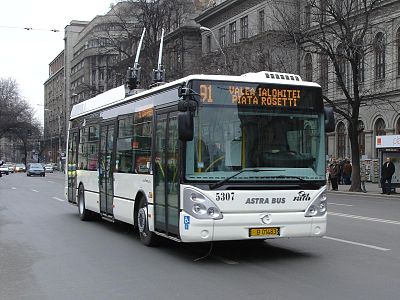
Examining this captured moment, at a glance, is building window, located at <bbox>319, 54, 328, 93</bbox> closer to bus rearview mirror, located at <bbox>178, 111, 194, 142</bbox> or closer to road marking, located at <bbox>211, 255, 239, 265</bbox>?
road marking, located at <bbox>211, 255, 239, 265</bbox>

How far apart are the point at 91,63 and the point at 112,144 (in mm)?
95756

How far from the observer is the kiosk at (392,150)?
27.3 meters

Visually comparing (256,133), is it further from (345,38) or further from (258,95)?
(345,38)

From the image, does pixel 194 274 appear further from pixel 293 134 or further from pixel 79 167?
pixel 79 167

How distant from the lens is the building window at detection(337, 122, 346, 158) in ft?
144

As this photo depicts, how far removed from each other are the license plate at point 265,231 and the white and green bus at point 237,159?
15mm

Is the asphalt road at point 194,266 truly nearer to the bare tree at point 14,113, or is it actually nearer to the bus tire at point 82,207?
the bus tire at point 82,207

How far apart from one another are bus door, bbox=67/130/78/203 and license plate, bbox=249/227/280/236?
860 centimetres

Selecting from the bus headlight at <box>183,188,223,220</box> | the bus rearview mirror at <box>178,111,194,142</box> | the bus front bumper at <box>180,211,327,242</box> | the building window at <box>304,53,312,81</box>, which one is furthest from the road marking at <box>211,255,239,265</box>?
the building window at <box>304,53,312,81</box>

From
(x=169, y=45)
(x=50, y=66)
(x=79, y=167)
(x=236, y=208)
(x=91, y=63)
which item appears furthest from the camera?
(x=50, y=66)

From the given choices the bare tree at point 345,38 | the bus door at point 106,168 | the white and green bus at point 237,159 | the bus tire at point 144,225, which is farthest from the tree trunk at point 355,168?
the white and green bus at point 237,159

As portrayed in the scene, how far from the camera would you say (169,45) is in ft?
198

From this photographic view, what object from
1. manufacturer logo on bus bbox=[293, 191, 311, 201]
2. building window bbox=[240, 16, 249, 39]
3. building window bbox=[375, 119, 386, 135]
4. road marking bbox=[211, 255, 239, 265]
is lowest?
road marking bbox=[211, 255, 239, 265]

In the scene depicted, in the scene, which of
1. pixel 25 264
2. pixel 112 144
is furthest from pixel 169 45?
pixel 25 264
